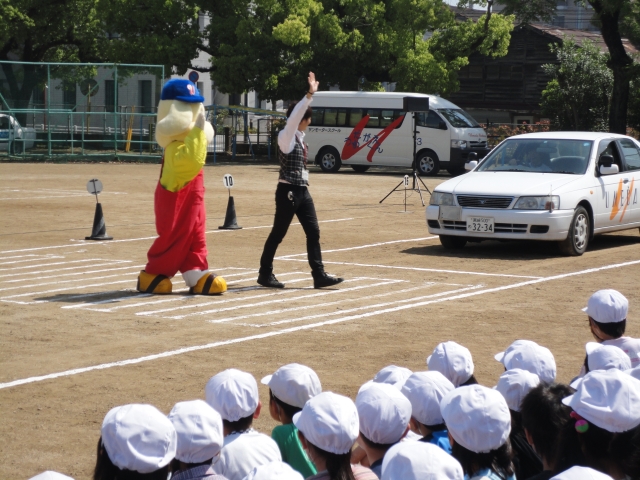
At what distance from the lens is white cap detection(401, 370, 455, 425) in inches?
164

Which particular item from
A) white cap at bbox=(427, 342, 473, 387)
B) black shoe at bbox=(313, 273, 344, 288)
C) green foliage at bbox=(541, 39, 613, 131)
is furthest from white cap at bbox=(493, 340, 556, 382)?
green foliage at bbox=(541, 39, 613, 131)

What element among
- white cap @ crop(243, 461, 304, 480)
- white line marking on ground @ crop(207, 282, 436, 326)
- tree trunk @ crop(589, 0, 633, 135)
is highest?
tree trunk @ crop(589, 0, 633, 135)

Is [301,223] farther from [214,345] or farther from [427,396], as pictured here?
[427,396]

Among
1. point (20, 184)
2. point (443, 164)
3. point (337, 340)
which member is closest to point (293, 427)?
point (337, 340)

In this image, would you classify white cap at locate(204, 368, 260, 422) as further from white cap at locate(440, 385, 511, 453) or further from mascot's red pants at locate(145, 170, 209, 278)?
mascot's red pants at locate(145, 170, 209, 278)

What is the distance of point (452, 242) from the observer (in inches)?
575

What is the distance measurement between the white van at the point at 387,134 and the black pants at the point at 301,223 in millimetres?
23334

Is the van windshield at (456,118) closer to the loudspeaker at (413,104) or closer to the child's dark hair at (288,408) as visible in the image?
the loudspeaker at (413,104)

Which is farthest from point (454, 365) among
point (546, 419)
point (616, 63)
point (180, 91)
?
point (616, 63)

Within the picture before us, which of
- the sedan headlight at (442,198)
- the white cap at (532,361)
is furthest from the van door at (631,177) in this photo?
Answer: the white cap at (532,361)

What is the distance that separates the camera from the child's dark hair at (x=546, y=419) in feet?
12.7

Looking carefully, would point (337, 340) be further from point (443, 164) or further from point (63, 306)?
point (443, 164)

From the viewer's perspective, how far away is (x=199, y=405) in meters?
3.66

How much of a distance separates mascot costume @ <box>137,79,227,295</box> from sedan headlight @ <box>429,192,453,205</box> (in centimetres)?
413
